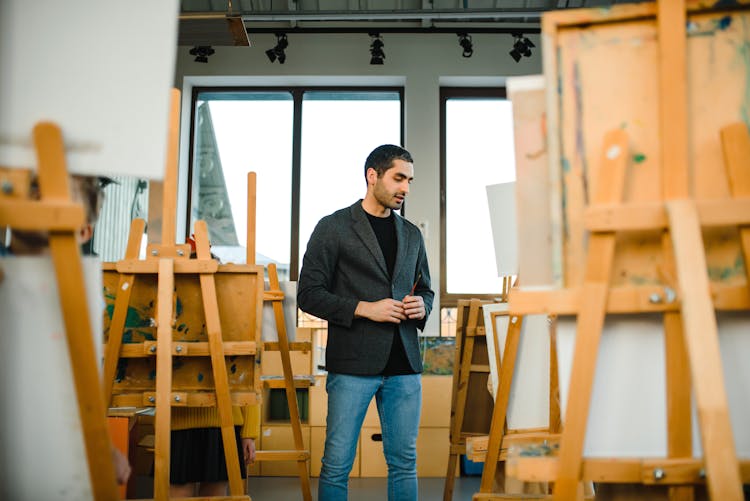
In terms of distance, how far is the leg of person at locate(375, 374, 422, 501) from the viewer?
221 cm

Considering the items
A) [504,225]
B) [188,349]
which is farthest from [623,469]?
[504,225]

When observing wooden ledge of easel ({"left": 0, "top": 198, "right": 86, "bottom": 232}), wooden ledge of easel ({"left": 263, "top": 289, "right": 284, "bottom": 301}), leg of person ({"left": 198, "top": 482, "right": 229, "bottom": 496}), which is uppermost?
wooden ledge of easel ({"left": 0, "top": 198, "right": 86, "bottom": 232})

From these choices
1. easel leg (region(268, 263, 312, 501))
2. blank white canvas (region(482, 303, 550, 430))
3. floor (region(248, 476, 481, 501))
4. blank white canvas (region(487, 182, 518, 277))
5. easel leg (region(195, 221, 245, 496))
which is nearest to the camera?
easel leg (region(195, 221, 245, 496))

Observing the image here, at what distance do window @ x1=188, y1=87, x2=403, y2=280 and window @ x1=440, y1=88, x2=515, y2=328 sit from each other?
1.50 feet

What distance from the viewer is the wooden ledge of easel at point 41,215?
101 cm

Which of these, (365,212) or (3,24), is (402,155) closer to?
(365,212)

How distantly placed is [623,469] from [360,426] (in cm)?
115

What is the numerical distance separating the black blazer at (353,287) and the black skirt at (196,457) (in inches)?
18.3

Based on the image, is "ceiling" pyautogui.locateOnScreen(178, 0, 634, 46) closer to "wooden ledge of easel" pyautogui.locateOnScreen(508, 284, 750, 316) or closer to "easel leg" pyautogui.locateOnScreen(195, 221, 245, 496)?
"easel leg" pyautogui.locateOnScreen(195, 221, 245, 496)

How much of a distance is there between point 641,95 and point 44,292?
3.46 feet

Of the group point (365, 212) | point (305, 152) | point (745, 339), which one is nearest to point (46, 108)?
point (745, 339)

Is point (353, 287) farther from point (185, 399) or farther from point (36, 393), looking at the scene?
point (36, 393)

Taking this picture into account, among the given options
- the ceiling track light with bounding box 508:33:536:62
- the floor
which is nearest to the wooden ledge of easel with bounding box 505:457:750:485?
the floor

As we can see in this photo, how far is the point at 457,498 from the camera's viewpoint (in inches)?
142
